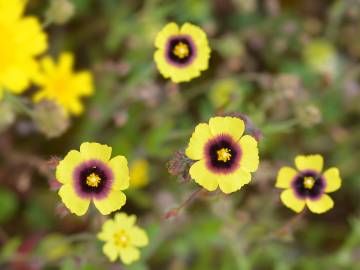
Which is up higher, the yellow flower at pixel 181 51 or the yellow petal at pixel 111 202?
the yellow flower at pixel 181 51

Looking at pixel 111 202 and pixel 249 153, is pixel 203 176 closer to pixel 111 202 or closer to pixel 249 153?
pixel 249 153

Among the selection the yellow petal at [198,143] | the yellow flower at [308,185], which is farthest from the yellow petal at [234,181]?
the yellow flower at [308,185]

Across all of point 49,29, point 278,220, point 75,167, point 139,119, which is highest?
point 49,29

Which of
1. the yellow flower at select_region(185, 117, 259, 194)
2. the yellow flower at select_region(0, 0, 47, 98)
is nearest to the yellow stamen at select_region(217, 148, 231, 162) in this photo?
the yellow flower at select_region(185, 117, 259, 194)

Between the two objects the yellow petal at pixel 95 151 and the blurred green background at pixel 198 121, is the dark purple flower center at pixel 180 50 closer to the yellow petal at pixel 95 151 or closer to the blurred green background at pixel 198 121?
the blurred green background at pixel 198 121

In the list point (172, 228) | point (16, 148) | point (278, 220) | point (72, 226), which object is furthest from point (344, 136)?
point (16, 148)

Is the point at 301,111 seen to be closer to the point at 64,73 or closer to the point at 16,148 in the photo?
the point at 64,73
